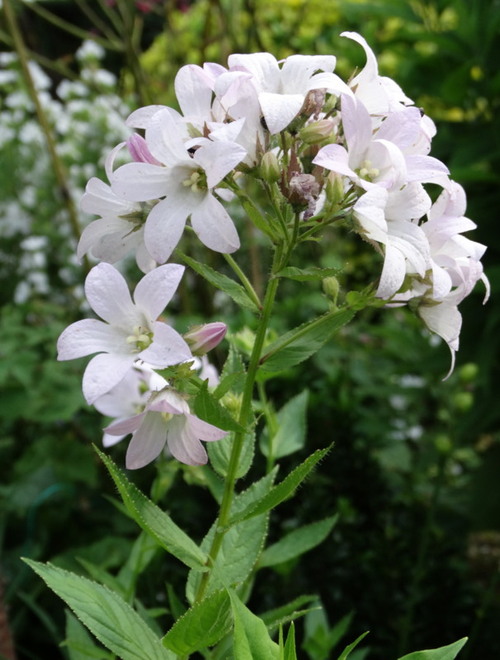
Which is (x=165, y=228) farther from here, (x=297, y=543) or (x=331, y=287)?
(x=297, y=543)

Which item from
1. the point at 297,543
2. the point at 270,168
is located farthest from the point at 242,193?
the point at 297,543

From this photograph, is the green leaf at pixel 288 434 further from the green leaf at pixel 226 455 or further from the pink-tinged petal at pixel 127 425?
the pink-tinged petal at pixel 127 425

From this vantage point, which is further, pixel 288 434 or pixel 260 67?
pixel 288 434

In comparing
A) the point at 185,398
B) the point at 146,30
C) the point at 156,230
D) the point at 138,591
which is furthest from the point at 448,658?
the point at 146,30

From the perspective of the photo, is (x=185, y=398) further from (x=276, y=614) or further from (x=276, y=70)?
(x=276, y=614)

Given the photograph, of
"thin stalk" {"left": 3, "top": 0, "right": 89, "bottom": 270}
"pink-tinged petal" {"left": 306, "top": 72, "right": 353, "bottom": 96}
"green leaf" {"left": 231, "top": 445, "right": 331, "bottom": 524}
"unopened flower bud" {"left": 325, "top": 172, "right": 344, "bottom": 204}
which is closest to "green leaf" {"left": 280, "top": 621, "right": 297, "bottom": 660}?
"green leaf" {"left": 231, "top": 445, "right": 331, "bottom": 524}

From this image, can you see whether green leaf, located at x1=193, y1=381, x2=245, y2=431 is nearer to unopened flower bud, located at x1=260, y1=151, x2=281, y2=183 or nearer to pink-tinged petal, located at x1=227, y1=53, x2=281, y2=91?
unopened flower bud, located at x1=260, y1=151, x2=281, y2=183
